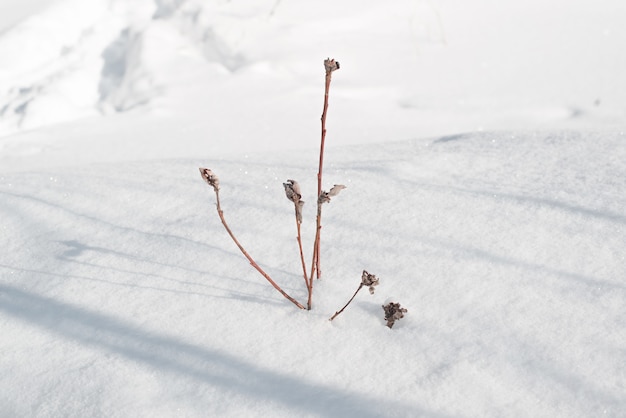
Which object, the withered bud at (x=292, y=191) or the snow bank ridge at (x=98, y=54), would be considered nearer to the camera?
the withered bud at (x=292, y=191)

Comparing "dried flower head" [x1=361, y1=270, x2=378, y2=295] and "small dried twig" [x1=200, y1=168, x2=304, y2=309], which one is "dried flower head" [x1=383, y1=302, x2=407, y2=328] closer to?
"dried flower head" [x1=361, y1=270, x2=378, y2=295]

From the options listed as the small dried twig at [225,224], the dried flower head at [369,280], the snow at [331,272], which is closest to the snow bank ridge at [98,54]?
the snow at [331,272]

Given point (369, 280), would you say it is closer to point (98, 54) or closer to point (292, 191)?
point (292, 191)

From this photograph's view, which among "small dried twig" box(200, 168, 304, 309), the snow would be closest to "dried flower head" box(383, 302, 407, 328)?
the snow

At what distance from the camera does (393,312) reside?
1179 mm

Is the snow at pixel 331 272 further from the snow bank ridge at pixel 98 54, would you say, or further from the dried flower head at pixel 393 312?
the snow bank ridge at pixel 98 54

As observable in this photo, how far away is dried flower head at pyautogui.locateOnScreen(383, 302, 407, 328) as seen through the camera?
117 cm

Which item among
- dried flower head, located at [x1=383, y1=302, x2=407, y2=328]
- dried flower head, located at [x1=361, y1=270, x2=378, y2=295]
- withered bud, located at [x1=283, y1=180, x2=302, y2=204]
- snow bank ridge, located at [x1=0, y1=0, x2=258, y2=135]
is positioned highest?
snow bank ridge, located at [x1=0, y1=0, x2=258, y2=135]

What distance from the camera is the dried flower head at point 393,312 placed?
3.85 ft

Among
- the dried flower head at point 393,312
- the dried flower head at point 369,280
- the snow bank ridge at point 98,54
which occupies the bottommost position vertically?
the dried flower head at point 393,312

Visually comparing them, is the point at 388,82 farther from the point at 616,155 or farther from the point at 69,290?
the point at 69,290

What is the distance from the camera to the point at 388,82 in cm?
359

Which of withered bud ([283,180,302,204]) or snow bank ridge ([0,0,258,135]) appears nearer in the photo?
withered bud ([283,180,302,204])

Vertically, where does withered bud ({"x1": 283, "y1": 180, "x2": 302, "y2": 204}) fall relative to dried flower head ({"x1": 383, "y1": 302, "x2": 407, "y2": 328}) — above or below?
above
